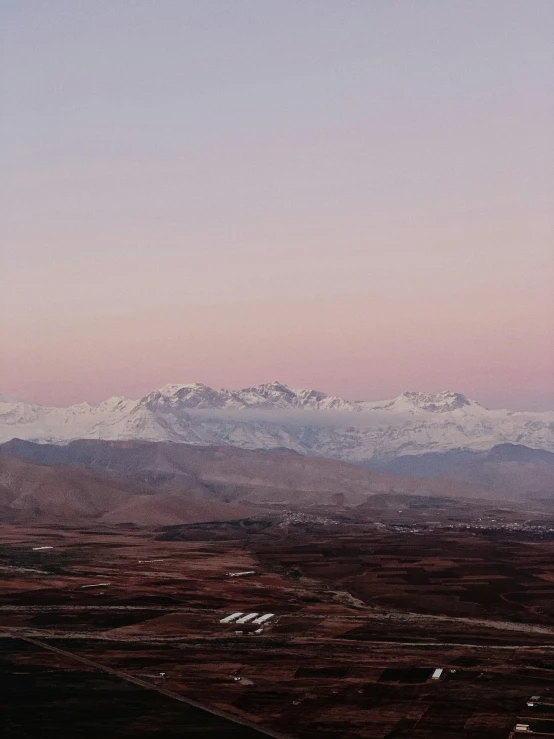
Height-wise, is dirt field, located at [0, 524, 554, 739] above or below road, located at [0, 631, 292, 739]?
below

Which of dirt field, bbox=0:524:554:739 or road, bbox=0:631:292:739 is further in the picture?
dirt field, bbox=0:524:554:739

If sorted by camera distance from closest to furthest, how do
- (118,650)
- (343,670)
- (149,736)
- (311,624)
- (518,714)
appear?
(149,736)
(518,714)
(343,670)
(118,650)
(311,624)

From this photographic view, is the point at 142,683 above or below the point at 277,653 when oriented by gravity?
above

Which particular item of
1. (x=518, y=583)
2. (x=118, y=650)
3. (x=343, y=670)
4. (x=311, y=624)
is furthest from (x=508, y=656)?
(x=518, y=583)

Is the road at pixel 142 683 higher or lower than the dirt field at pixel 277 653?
higher

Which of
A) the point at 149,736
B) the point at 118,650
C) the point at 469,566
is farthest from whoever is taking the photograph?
the point at 469,566

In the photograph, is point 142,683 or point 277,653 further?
point 277,653

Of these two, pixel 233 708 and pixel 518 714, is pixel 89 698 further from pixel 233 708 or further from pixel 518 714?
pixel 518 714

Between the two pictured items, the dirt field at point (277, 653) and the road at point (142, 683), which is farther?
the dirt field at point (277, 653)

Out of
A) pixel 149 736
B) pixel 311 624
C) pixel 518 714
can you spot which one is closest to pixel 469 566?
pixel 311 624

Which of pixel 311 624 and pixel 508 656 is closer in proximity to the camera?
pixel 508 656
